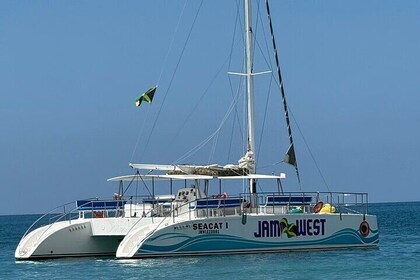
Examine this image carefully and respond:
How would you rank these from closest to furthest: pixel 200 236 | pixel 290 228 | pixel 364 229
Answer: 1. pixel 200 236
2. pixel 290 228
3. pixel 364 229

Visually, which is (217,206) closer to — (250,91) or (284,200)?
(284,200)

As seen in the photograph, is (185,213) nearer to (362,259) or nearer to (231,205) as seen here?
(231,205)

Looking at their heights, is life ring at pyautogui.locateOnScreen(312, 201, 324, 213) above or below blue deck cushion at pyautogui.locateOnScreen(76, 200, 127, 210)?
below

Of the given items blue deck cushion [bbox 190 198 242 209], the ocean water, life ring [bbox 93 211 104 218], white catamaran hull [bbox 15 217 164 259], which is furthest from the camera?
life ring [bbox 93 211 104 218]

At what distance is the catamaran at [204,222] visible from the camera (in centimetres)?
3047

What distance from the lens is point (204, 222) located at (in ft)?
100

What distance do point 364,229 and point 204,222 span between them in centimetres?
585

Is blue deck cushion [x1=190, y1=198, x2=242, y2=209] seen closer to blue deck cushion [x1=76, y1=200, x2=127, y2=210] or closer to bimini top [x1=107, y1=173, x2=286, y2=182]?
bimini top [x1=107, y1=173, x2=286, y2=182]

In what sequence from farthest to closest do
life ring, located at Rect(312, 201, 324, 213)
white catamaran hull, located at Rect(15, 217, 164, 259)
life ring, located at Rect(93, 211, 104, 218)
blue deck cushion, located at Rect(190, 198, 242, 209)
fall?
life ring, located at Rect(312, 201, 324, 213), life ring, located at Rect(93, 211, 104, 218), white catamaran hull, located at Rect(15, 217, 164, 259), blue deck cushion, located at Rect(190, 198, 242, 209)

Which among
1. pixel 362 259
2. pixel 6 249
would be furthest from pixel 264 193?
pixel 6 249

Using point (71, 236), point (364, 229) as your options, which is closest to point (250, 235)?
point (364, 229)

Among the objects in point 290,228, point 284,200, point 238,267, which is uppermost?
point 284,200

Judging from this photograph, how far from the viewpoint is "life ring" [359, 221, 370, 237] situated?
33.7 metres

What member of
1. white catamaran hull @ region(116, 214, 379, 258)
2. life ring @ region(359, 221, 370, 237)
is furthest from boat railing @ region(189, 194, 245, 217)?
life ring @ region(359, 221, 370, 237)
